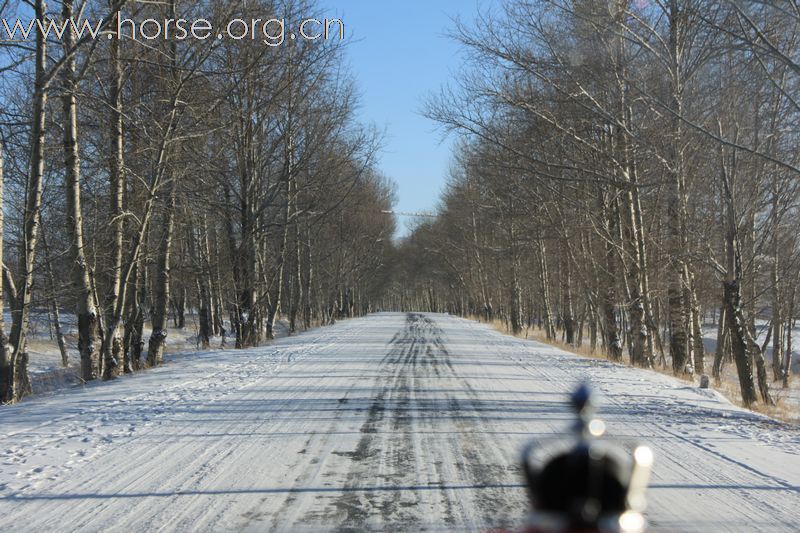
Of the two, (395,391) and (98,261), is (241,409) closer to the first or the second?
(395,391)

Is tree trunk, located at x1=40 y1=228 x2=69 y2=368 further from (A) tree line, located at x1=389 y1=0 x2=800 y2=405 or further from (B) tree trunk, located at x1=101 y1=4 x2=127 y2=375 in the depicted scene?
(A) tree line, located at x1=389 y1=0 x2=800 y2=405

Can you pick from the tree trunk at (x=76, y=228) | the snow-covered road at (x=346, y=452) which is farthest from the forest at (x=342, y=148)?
the snow-covered road at (x=346, y=452)

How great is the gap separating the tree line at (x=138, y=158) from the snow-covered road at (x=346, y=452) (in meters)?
3.13

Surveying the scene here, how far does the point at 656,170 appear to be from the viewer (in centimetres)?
1861

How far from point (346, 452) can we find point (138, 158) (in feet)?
44.3

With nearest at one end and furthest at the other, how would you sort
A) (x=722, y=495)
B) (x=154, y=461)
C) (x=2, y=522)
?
(x=2, y=522), (x=722, y=495), (x=154, y=461)

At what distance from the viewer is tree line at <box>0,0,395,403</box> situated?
12703 mm

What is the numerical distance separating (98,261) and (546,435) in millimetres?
13515

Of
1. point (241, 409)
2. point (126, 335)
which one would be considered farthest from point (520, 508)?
point (126, 335)

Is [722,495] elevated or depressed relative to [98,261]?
depressed

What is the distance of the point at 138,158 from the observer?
693 inches

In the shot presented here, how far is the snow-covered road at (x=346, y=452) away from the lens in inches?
198

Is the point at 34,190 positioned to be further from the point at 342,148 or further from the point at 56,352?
the point at 56,352

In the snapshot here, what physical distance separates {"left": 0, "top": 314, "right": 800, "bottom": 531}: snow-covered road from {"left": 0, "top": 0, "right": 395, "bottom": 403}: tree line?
10.3ft
